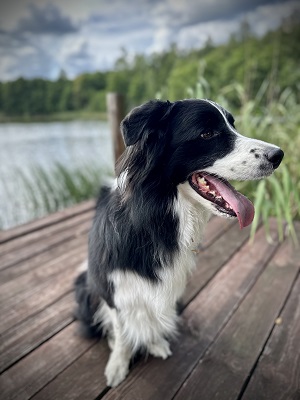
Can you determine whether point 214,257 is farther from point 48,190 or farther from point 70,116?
point 70,116

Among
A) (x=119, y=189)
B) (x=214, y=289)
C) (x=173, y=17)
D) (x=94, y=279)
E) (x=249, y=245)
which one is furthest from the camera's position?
(x=173, y=17)

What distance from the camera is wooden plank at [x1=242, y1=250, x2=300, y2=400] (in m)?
1.27

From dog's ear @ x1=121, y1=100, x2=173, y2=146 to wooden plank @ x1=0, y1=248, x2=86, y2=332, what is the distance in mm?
1404

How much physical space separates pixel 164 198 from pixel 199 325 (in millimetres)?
976

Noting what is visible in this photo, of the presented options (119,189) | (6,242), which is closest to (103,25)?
(6,242)

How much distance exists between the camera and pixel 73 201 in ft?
13.7

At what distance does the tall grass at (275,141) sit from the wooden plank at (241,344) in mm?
667

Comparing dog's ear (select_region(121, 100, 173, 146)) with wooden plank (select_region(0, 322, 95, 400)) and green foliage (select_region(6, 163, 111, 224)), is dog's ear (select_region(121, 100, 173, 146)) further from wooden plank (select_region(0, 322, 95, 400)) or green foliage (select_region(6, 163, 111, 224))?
green foliage (select_region(6, 163, 111, 224))

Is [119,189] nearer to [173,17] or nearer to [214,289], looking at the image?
[214,289]

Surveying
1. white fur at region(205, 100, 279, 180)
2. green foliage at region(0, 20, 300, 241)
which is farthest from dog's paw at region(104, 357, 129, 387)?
green foliage at region(0, 20, 300, 241)

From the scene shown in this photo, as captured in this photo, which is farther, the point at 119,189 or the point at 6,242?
the point at 6,242

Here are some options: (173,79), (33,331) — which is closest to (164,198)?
(33,331)

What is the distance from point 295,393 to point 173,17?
18.9m

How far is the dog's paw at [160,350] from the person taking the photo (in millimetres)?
1483
